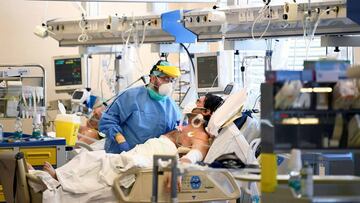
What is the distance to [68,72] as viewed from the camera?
9898 mm

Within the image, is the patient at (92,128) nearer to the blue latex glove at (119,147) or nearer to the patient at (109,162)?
the blue latex glove at (119,147)

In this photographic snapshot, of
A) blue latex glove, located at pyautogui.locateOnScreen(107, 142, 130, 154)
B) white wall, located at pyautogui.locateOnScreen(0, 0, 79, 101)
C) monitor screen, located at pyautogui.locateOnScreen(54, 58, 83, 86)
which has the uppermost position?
white wall, located at pyautogui.locateOnScreen(0, 0, 79, 101)

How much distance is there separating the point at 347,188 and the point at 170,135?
10.4 ft

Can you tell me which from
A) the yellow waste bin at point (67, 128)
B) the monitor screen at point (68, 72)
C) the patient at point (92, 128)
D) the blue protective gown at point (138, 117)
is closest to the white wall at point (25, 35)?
the monitor screen at point (68, 72)

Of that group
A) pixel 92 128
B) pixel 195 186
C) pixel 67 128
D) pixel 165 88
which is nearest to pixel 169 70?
pixel 165 88

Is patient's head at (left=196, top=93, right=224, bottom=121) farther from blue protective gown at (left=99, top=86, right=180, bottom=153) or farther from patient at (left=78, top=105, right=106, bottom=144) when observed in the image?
patient at (left=78, top=105, right=106, bottom=144)

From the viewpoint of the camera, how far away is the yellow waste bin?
24.7 feet

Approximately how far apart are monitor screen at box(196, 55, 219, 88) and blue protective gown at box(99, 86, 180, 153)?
95 cm

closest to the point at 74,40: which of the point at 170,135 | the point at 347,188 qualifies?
the point at 170,135

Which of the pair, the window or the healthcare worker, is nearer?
the healthcare worker

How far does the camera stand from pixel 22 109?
7828 millimetres

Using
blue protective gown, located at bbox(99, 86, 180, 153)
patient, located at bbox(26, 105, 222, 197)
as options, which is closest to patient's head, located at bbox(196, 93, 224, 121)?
patient, located at bbox(26, 105, 222, 197)

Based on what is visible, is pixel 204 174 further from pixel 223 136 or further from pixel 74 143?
pixel 74 143

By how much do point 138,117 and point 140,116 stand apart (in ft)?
0.07
